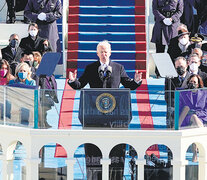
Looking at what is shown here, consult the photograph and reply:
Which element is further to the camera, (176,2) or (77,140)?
(176,2)

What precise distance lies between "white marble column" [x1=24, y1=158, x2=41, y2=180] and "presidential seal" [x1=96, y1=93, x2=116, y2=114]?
78.9 inches

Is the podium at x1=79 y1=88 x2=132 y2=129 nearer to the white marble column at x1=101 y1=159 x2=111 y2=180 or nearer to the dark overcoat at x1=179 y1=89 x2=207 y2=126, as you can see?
the white marble column at x1=101 y1=159 x2=111 y2=180

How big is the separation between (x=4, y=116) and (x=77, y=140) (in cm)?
203

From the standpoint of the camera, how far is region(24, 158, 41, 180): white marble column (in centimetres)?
3369

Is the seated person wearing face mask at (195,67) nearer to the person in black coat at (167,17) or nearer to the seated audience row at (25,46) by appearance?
the person in black coat at (167,17)

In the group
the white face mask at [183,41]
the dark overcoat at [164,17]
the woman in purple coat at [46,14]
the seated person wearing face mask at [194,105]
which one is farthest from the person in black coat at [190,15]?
the seated person wearing face mask at [194,105]

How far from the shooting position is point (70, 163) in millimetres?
33562

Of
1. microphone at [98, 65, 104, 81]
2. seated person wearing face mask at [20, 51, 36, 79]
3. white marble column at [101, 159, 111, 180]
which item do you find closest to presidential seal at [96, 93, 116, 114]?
microphone at [98, 65, 104, 81]

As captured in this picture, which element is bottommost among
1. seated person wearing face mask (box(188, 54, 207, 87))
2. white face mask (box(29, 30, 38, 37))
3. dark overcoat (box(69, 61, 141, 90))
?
dark overcoat (box(69, 61, 141, 90))

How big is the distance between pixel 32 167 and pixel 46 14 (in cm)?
791

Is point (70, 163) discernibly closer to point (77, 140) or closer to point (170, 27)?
point (77, 140)

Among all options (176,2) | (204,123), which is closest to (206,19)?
(176,2)

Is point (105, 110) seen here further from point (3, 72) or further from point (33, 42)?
point (33, 42)

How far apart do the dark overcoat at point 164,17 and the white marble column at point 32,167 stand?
8282 millimetres
